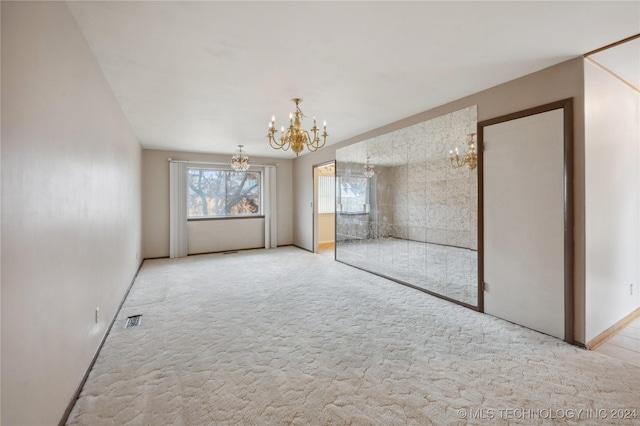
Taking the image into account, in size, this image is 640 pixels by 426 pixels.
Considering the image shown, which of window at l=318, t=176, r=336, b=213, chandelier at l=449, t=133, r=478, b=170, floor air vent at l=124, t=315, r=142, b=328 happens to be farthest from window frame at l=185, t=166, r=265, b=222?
chandelier at l=449, t=133, r=478, b=170

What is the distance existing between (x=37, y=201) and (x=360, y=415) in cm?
211

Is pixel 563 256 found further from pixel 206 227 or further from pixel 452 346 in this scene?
pixel 206 227

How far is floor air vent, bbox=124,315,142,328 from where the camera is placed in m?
3.01

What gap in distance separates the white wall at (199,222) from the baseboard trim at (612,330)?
21.0ft

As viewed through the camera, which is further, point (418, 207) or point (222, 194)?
point (222, 194)

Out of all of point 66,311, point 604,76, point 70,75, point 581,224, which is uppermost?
point 604,76

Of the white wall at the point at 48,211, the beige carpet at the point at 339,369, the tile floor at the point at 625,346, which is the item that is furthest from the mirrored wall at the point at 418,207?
the white wall at the point at 48,211

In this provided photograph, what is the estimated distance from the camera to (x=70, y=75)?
6.15 feet

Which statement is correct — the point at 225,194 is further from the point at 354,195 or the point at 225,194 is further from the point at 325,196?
the point at 354,195

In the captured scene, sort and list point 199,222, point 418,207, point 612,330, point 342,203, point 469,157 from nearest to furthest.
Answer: point 612,330 < point 469,157 < point 418,207 < point 342,203 < point 199,222

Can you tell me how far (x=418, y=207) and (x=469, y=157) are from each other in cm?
98

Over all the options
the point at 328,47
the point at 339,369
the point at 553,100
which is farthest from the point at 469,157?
the point at 339,369

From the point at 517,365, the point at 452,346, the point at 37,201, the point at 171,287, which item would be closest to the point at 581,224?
the point at 517,365

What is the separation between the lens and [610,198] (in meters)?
2.75
